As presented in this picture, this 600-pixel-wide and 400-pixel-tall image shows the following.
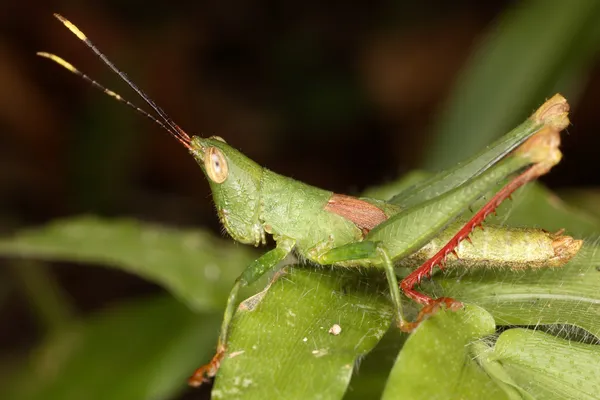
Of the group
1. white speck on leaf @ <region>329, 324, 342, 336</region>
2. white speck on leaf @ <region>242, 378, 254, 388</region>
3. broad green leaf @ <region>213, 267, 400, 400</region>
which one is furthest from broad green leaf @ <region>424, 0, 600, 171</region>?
white speck on leaf @ <region>242, 378, 254, 388</region>

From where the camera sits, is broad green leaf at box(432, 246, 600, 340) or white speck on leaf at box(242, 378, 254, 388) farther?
broad green leaf at box(432, 246, 600, 340)

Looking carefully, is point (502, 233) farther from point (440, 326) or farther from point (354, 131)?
point (354, 131)

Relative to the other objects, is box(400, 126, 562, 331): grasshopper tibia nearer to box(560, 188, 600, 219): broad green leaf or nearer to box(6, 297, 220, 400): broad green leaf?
box(6, 297, 220, 400): broad green leaf

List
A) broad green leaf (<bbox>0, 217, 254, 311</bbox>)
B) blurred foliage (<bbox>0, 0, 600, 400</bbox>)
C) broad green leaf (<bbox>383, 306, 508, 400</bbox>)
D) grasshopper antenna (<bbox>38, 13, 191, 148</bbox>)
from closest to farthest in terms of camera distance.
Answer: broad green leaf (<bbox>383, 306, 508, 400</bbox>) → blurred foliage (<bbox>0, 0, 600, 400</bbox>) → grasshopper antenna (<bbox>38, 13, 191, 148</bbox>) → broad green leaf (<bbox>0, 217, 254, 311</bbox>)

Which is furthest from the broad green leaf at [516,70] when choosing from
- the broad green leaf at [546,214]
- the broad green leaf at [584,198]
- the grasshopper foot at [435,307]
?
the grasshopper foot at [435,307]

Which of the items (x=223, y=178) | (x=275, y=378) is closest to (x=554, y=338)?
(x=275, y=378)

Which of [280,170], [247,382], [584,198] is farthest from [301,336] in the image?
[280,170]

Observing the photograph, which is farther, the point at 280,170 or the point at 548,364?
the point at 280,170

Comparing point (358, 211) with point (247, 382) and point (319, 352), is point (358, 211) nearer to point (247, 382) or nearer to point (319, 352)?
point (319, 352)
